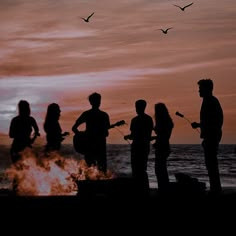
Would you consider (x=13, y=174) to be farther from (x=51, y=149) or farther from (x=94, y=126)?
(x=94, y=126)

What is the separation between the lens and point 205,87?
11453mm

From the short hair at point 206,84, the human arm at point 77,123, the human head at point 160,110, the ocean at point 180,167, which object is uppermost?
the short hair at point 206,84

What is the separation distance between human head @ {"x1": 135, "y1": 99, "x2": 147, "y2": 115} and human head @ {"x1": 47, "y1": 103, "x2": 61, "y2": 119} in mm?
1789

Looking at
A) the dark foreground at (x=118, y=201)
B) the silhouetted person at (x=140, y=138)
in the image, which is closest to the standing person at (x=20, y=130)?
the silhouetted person at (x=140, y=138)

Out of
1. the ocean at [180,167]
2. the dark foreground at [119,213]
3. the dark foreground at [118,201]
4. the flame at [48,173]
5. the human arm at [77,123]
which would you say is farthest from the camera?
the ocean at [180,167]

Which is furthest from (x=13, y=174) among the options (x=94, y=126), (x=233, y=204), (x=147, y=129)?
(x=233, y=204)

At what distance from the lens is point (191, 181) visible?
10.2 metres

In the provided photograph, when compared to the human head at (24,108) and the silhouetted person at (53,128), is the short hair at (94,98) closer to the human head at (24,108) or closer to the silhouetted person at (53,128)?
the silhouetted person at (53,128)

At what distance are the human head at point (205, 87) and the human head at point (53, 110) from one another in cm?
323

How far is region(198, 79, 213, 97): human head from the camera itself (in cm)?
1140

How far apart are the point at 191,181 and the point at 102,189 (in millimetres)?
1570

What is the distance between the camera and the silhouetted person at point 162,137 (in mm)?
12312

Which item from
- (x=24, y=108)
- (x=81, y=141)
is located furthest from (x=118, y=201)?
(x=24, y=108)

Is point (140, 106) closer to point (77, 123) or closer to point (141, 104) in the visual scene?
point (141, 104)
